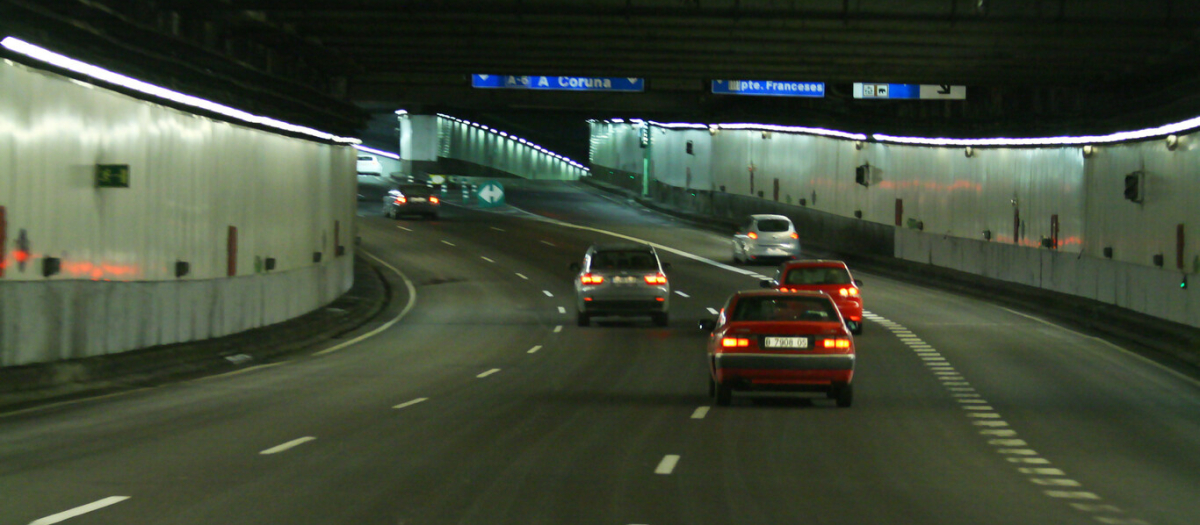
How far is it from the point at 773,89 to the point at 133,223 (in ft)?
99.7

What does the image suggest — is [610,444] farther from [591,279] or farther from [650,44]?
[650,44]

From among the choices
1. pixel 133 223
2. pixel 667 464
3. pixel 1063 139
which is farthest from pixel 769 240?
pixel 667 464

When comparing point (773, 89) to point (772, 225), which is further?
point (773, 89)

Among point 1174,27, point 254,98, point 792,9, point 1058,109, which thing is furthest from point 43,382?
point 1058,109

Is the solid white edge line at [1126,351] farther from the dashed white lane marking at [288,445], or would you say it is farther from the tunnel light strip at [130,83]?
the tunnel light strip at [130,83]

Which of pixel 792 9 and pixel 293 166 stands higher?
pixel 792 9

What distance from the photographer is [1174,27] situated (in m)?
23.6

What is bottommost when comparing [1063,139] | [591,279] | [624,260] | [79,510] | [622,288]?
[79,510]

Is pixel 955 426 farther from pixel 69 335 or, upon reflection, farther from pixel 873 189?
pixel 873 189

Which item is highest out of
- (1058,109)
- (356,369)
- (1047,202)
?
(1058,109)

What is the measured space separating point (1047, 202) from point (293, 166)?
18.0 metres

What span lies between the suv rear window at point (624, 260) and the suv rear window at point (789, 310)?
40.4ft

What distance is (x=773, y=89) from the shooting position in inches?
1864

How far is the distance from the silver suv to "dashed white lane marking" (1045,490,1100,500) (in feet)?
60.1
